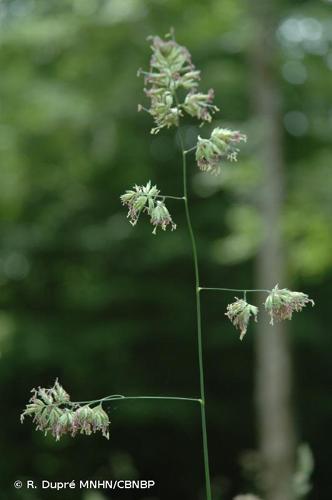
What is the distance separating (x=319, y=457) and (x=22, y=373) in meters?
5.33

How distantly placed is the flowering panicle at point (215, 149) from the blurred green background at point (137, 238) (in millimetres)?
5577

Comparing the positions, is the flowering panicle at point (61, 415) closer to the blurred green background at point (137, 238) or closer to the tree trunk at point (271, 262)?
the blurred green background at point (137, 238)

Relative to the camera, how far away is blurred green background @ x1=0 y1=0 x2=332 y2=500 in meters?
8.32

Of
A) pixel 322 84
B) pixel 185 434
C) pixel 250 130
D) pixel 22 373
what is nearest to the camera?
pixel 250 130

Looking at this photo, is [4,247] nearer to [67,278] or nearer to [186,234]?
[67,278]

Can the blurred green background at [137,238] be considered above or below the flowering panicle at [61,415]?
→ above

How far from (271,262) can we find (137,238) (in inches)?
117

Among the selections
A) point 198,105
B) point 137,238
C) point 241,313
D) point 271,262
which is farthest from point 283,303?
point 137,238

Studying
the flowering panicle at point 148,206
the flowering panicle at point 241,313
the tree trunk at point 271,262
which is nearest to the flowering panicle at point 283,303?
the flowering panicle at point 241,313

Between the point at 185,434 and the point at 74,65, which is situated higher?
the point at 74,65

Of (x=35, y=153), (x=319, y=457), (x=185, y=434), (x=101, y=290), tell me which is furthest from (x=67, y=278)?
(x=319, y=457)

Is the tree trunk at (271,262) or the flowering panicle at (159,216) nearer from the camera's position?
the flowering panicle at (159,216)

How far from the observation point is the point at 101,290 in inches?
429

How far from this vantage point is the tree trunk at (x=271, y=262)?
7.96m
